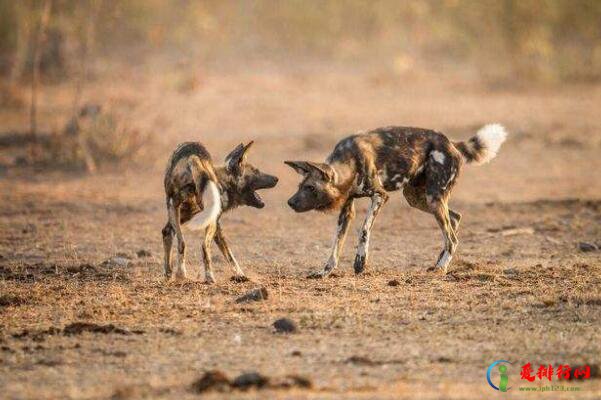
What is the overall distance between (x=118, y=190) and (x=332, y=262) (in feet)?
18.8

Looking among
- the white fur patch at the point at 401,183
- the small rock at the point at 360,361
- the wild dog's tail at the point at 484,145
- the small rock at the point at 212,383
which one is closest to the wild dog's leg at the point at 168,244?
the white fur patch at the point at 401,183

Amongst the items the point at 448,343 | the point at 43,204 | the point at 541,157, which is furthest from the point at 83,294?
the point at 541,157

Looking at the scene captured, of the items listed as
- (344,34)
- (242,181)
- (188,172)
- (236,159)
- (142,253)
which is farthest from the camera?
(344,34)

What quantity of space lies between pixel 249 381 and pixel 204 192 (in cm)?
278

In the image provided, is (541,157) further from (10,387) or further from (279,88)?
(10,387)

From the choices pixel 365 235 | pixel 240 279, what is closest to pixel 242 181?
pixel 240 279

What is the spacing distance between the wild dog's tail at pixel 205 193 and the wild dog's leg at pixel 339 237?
3.28 ft

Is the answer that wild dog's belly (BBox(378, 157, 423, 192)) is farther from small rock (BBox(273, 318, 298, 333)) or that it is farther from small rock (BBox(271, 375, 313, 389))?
small rock (BBox(271, 375, 313, 389))

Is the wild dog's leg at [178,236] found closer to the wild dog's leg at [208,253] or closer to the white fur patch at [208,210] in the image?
the wild dog's leg at [208,253]

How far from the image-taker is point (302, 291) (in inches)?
309

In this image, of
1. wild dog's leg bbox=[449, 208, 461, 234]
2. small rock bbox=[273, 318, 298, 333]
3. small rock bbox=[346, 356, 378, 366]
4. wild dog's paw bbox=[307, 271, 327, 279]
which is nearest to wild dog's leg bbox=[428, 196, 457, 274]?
wild dog's leg bbox=[449, 208, 461, 234]

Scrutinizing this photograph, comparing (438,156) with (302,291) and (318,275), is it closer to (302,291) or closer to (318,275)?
(318,275)

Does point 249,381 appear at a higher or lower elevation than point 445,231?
lower

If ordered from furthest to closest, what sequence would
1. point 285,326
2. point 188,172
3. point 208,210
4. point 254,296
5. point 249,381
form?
point 188,172 → point 208,210 → point 254,296 → point 285,326 → point 249,381
